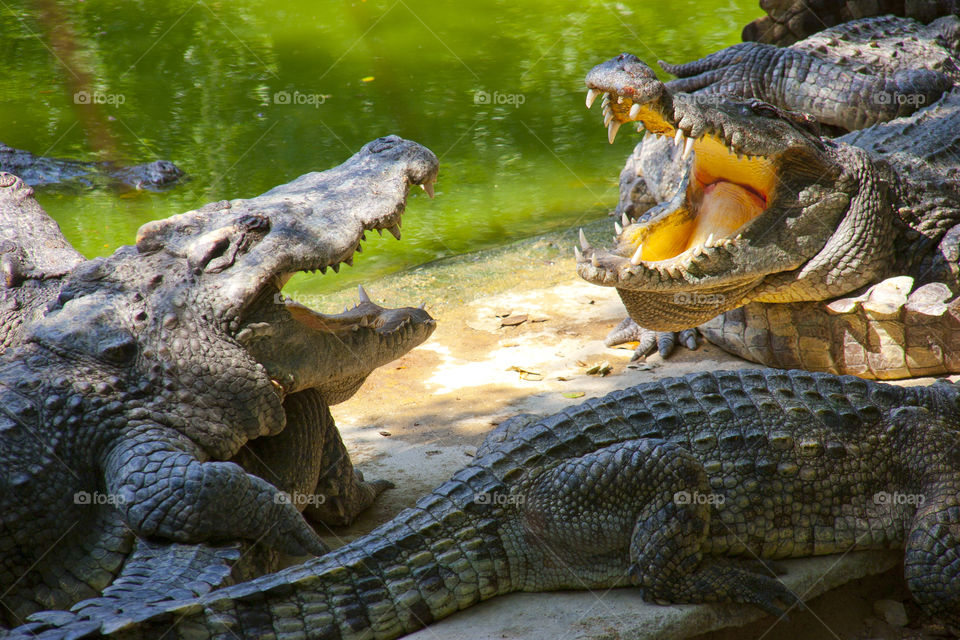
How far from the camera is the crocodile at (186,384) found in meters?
2.77

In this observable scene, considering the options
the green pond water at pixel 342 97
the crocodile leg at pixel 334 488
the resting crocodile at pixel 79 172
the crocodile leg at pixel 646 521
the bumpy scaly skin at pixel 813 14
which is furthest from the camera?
the resting crocodile at pixel 79 172

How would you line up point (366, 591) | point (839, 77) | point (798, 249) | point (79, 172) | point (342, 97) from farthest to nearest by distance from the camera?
point (342, 97), point (79, 172), point (839, 77), point (798, 249), point (366, 591)

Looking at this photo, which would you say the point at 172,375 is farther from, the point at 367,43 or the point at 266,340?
the point at 367,43

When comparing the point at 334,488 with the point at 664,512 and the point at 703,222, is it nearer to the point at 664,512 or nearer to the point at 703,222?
the point at 664,512

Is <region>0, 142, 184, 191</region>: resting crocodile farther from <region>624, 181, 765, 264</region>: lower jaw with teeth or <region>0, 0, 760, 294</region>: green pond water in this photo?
<region>624, 181, 765, 264</region>: lower jaw with teeth

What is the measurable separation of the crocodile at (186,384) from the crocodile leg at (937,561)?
1969 mm

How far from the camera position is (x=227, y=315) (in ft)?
10.3

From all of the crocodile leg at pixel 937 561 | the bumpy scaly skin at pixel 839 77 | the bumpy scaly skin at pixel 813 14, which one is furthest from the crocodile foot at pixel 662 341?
the bumpy scaly skin at pixel 813 14

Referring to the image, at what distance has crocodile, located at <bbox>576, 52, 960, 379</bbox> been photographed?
4.15 m

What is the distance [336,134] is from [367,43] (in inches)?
182

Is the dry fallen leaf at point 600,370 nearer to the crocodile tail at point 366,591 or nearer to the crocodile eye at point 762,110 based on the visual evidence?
the crocodile eye at point 762,110

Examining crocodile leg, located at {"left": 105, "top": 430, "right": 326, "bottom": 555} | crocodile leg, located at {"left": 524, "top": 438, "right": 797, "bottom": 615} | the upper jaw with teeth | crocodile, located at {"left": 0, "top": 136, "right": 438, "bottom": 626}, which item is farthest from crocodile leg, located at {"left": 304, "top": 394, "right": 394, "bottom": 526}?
the upper jaw with teeth

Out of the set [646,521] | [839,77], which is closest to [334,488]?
[646,521]

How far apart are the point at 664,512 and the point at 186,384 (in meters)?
1.69
